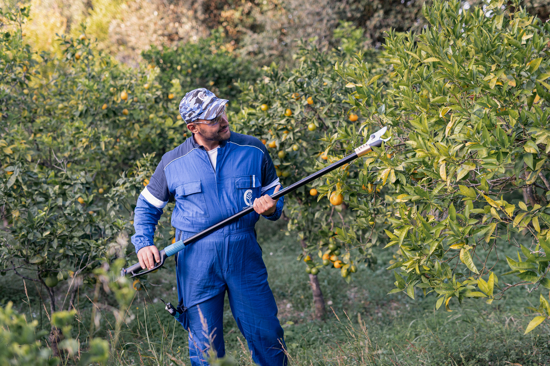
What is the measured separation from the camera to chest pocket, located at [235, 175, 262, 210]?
257cm

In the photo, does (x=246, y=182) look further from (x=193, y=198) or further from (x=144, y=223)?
(x=144, y=223)

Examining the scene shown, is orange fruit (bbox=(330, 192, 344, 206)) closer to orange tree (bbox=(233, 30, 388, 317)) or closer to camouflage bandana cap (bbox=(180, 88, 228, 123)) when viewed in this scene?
orange tree (bbox=(233, 30, 388, 317))

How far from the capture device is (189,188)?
8.37 feet

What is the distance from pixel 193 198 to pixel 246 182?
1.05ft

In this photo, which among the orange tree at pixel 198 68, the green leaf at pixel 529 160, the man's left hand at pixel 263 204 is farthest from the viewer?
the orange tree at pixel 198 68

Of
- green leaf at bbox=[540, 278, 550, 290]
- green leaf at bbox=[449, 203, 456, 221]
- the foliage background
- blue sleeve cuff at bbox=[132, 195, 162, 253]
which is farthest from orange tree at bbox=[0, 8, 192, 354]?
green leaf at bbox=[540, 278, 550, 290]

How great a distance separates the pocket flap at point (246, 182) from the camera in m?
2.58

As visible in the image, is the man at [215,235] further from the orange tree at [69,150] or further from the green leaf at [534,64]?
the green leaf at [534,64]

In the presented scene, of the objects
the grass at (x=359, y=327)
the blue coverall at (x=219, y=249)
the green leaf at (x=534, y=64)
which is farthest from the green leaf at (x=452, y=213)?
the blue coverall at (x=219, y=249)

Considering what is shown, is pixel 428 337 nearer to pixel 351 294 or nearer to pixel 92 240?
pixel 351 294

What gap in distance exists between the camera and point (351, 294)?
16.2 feet

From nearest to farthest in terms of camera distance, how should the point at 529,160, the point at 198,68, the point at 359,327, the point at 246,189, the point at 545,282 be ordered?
the point at 545,282, the point at 529,160, the point at 246,189, the point at 359,327, the point at 198,68

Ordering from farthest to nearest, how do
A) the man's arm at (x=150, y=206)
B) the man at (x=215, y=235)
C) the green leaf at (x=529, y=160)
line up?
1. the man's arm at (x=150, y=206)
2. the man at (x=215, y=235)
3. the green leaf at (x=529, y=160)

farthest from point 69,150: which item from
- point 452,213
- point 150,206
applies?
point 452,213
